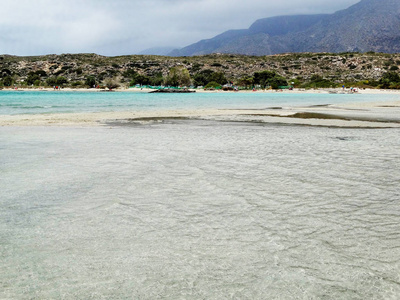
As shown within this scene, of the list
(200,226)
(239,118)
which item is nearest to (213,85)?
(239,118)

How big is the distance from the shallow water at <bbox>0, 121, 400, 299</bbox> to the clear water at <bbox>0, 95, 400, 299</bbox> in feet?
0.05

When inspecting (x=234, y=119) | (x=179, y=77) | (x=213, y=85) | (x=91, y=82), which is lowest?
(x=234, y=119)

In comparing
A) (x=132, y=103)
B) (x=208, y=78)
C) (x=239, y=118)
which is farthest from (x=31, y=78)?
(x=239, y=118)

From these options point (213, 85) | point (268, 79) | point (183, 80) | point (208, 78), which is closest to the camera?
point (183, 80)

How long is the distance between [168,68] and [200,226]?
144377mm

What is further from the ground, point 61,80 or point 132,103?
point 61,80

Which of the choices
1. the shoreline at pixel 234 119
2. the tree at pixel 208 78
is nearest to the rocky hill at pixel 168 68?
the tree at pixel 208 78

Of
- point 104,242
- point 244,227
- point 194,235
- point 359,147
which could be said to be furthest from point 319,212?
point 359,147

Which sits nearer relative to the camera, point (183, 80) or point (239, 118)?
point (239, 118)

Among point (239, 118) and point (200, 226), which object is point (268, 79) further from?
point (200, 226)

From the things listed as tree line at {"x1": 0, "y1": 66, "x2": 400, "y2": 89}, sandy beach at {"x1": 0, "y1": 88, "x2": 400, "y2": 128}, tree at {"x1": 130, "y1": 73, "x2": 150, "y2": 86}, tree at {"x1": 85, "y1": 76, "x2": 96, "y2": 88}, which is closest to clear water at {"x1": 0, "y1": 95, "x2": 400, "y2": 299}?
sandy beach at {"x1": 0, "y1": 88, "x2": 400, "y2": 128}

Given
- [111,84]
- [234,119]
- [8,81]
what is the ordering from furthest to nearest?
1. [8,81]
2. [111,84]
3. [234,119]

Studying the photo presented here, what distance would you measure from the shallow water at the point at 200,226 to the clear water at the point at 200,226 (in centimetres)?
2

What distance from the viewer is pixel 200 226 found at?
174 inches
